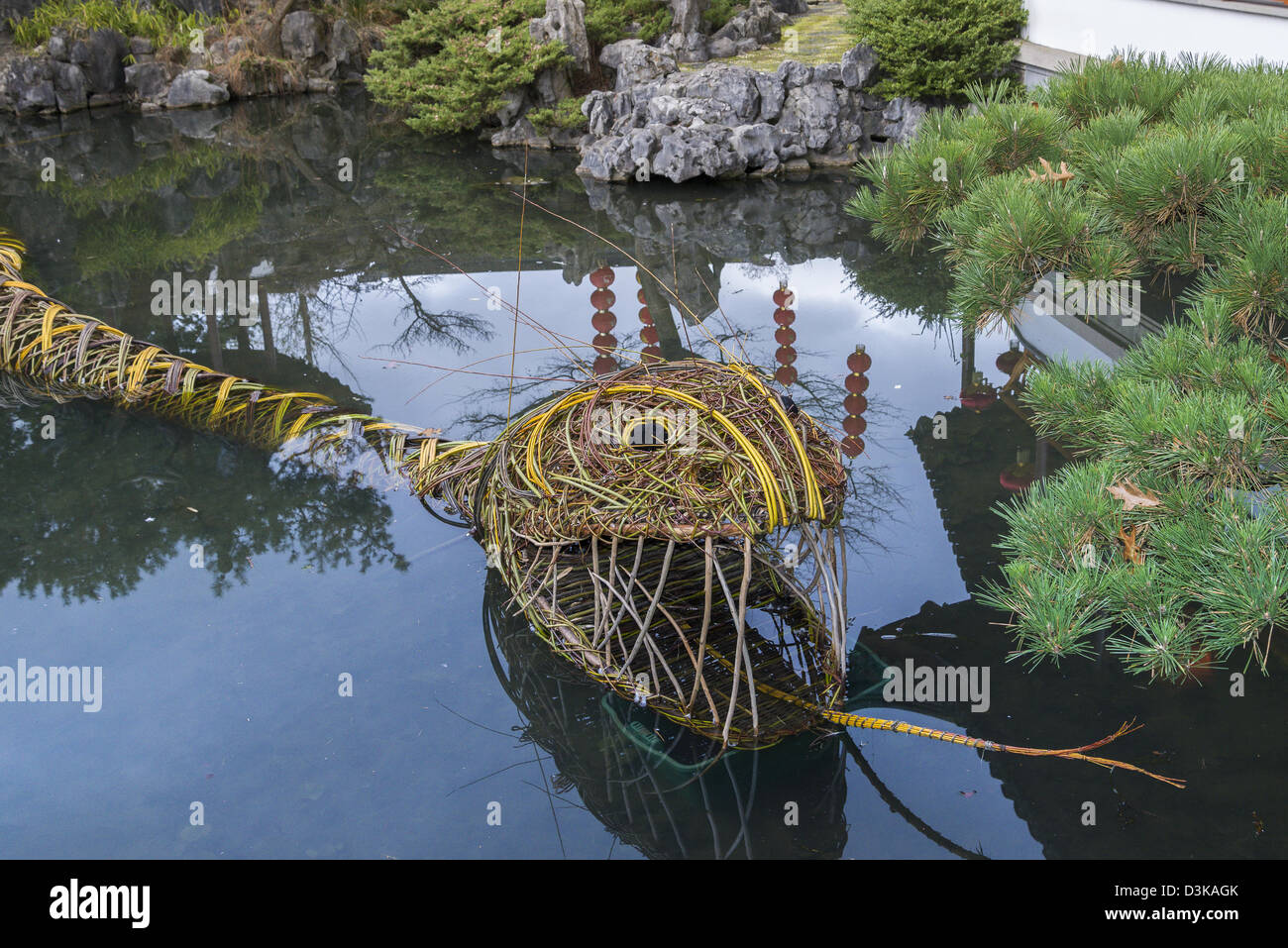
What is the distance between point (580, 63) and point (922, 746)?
11.4 m

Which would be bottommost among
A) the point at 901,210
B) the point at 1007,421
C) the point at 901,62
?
the point at 1007,421

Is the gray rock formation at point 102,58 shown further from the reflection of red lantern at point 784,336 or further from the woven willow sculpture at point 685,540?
the woven willow sculpture at point 685,540

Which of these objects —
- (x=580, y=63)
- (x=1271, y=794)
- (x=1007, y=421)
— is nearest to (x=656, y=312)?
(x=1007, y=421)

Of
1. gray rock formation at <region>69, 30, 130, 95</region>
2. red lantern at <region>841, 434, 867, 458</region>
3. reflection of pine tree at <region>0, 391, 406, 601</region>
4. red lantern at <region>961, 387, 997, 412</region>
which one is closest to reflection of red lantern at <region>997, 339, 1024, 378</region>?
red lantern at <region>961, 387, 997, 412</region>

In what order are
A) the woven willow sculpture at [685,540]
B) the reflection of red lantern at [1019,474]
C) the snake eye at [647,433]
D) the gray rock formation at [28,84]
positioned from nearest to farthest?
the woven willow sculpture at [685,540], the snake eye at [647,433], the reflection of red lantern at [1019,474], the gray rock formation at [28,84]

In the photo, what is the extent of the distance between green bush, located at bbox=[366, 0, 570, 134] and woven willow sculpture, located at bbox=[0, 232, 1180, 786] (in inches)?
365

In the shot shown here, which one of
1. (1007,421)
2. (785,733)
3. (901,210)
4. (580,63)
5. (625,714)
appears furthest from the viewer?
(580,63)

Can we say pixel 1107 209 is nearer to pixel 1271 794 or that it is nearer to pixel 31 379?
pixel 1271 794

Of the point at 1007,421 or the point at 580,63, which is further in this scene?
the point at 580,63

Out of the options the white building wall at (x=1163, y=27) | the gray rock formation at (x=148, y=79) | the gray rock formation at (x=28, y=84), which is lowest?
the white building wall at (x=1163, y=27)

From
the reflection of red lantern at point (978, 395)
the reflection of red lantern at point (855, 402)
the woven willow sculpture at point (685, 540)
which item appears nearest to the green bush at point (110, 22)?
the reflection of red lantern at point (855, 402)

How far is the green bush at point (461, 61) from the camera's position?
476 inches

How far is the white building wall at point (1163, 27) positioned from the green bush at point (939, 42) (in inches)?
17.2

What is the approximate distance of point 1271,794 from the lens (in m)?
3.20
